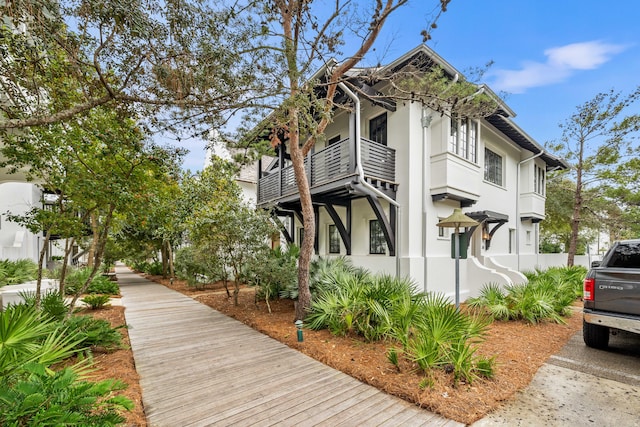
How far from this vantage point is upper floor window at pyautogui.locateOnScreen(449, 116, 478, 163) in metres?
9.58

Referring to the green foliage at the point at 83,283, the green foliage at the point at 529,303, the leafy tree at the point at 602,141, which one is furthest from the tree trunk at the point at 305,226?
the leafy tree at the point at 602,141

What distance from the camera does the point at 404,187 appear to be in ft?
28.9

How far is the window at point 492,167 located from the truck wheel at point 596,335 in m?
7.67

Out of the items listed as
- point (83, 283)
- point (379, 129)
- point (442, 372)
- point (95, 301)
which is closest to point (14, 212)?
point (83, 283)

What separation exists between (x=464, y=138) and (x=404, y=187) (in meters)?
3.25

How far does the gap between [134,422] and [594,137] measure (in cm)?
1758

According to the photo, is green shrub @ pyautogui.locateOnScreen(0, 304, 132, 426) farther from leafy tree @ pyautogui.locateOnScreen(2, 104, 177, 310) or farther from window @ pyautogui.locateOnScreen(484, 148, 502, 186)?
window @ pyautogui.locateOnScreen(484, 148, 502, 186)

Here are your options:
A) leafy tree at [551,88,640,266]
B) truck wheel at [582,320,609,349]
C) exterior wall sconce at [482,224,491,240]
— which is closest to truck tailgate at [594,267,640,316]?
truck wheel at [582,320,609,349]

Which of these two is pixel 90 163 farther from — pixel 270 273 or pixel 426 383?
pixel 426 383

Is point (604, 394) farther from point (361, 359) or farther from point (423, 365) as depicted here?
point (361, 359)

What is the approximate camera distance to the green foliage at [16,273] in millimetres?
10448

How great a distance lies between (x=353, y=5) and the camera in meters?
5.52

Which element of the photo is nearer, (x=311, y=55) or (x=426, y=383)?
(x=426, y=383)

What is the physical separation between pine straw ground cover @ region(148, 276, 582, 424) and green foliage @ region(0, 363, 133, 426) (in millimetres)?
2974
